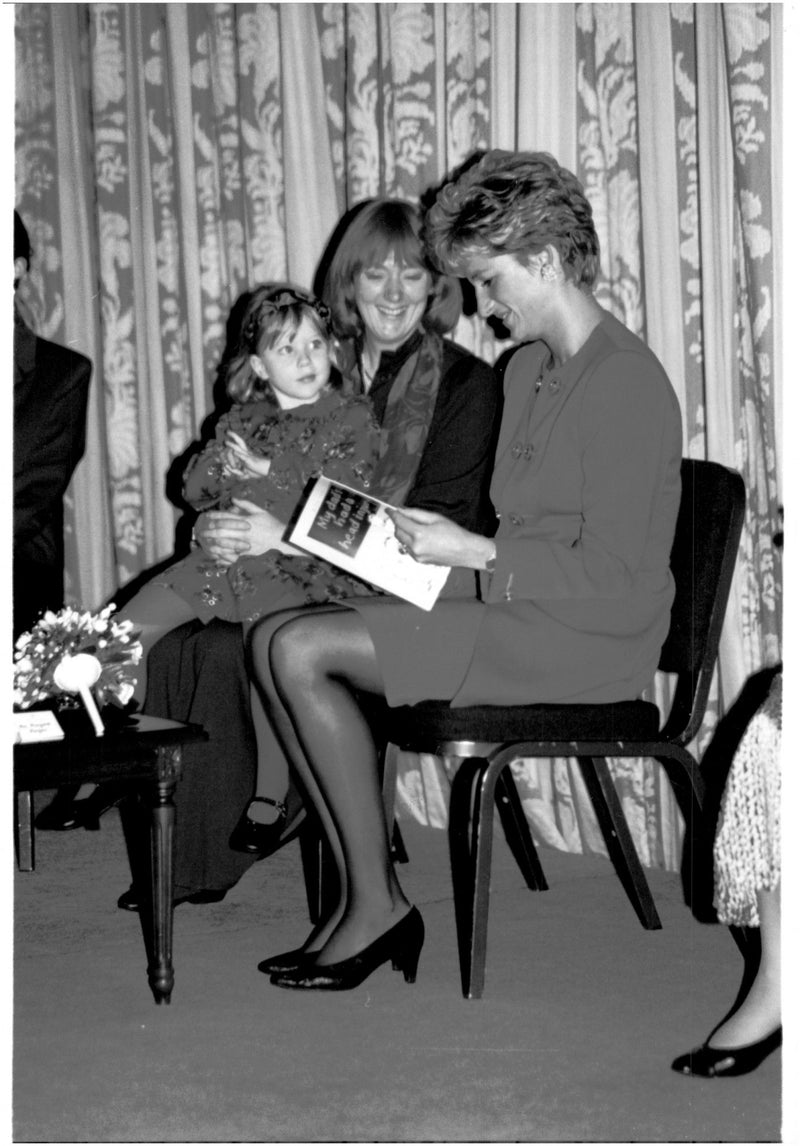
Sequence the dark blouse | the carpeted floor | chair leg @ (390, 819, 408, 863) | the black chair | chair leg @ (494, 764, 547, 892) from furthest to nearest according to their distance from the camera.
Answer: chair leg @ (390, 819, 408, 863)
chair leg @ (494, 764, 547, 892)
the dark blouse
the black chair
the carpeted floor

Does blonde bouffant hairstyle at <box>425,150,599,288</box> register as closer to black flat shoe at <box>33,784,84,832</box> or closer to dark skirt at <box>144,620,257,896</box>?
dark skirt at <box>144,620,257,896</box>

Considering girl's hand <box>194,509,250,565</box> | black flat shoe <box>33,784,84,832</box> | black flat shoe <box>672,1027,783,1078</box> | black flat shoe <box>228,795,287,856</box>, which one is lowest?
black flat shoe <box>33,784,84,832</box>

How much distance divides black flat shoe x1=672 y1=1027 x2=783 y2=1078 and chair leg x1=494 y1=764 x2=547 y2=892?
101cm

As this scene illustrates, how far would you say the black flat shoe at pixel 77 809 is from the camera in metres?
3.11

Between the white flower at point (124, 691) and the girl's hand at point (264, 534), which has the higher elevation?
the girl's hand at point (264, 534)

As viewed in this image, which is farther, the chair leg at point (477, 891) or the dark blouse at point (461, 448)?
the dark blouse at point (461, 448)

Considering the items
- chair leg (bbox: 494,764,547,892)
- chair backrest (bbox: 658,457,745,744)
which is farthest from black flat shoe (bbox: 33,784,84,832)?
chair backrest (bbox: 658,457,745,744)

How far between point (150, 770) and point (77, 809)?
42.5 inches

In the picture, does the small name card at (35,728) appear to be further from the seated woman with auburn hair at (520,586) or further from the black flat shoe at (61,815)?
the black flat shoe at (61,815)

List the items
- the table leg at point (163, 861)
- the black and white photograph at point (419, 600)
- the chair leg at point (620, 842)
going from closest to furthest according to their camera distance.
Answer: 1. the black and white photograph at point (419, 600)
2. the table leg at point (163, 861)
3. the chair leg at point (620, 842)

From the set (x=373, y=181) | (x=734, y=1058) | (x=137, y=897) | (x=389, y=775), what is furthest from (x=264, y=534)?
(x=734, y=1058)

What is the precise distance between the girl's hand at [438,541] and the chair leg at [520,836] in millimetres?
792

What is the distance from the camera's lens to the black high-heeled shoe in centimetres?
219

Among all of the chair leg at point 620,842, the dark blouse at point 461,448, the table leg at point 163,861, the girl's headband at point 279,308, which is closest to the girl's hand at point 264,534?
the dark blouse at point 461,448
